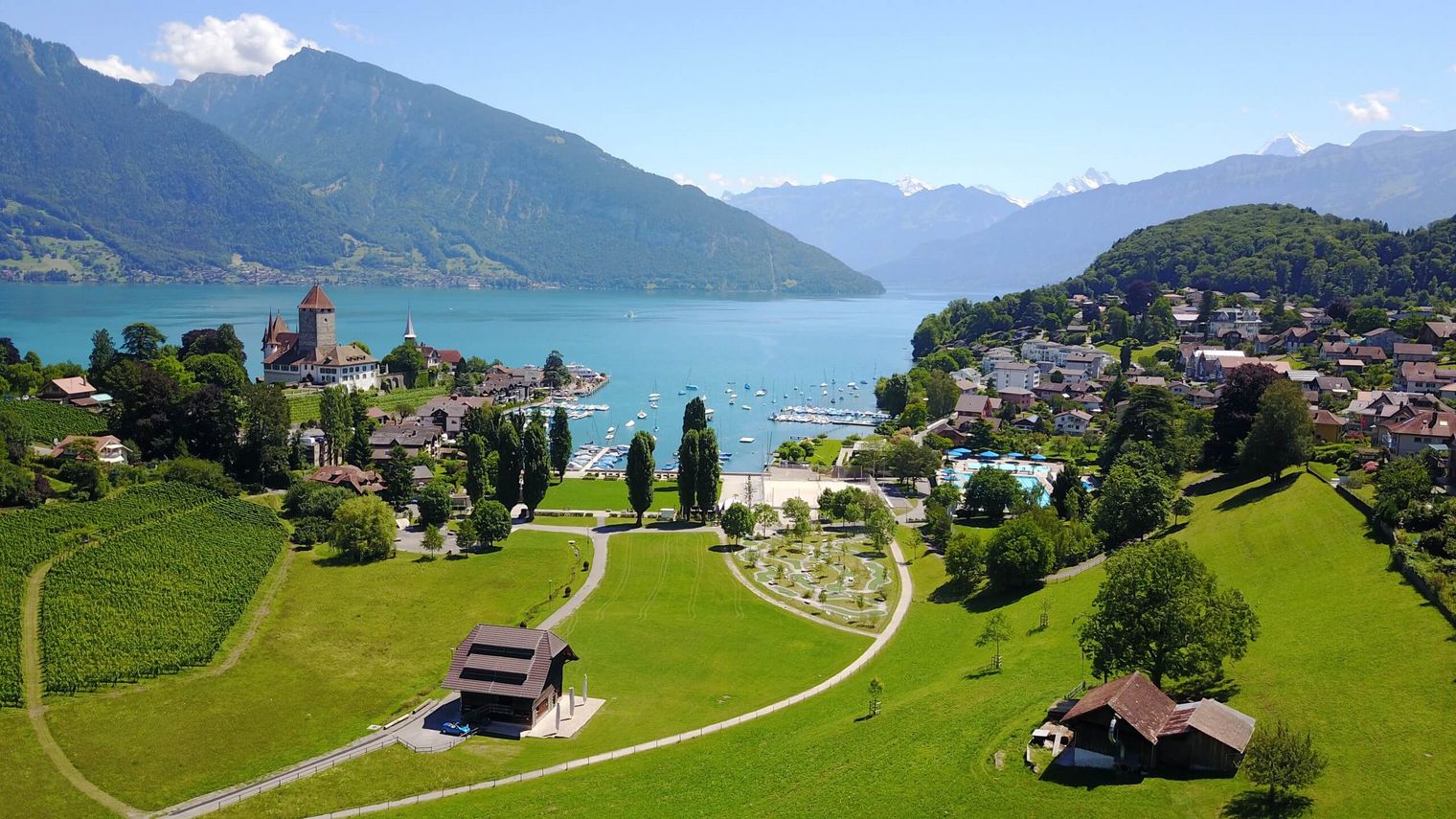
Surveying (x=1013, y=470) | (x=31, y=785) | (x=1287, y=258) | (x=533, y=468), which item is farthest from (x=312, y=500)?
Answer: (x=1287, y=258)

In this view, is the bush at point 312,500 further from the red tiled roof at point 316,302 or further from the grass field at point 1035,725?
the red tiled roof at point 316,302

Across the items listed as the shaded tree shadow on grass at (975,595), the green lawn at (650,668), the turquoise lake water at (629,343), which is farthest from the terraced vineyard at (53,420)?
the shaded tree shadow on grass at (975,595)

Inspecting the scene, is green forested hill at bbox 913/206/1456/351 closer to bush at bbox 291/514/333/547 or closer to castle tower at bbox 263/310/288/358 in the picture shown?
castle tower at bbox 263/310/288/358

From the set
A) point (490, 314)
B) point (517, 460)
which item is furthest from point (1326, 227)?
point (490, 314)

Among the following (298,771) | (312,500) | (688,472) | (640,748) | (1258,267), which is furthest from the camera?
(1258,267)

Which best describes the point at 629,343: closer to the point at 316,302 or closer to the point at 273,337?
the point at 273,337

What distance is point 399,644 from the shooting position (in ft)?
101

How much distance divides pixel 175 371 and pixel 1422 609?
60.2 metres

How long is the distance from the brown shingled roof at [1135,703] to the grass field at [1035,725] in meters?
1.03

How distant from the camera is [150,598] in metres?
32.2

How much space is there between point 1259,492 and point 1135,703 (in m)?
23.6

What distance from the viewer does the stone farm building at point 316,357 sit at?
7269 centimetres

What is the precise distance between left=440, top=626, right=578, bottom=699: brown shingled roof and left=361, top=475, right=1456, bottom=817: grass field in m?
4.27

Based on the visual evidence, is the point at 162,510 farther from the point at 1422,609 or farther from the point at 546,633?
the point at 1422,609
